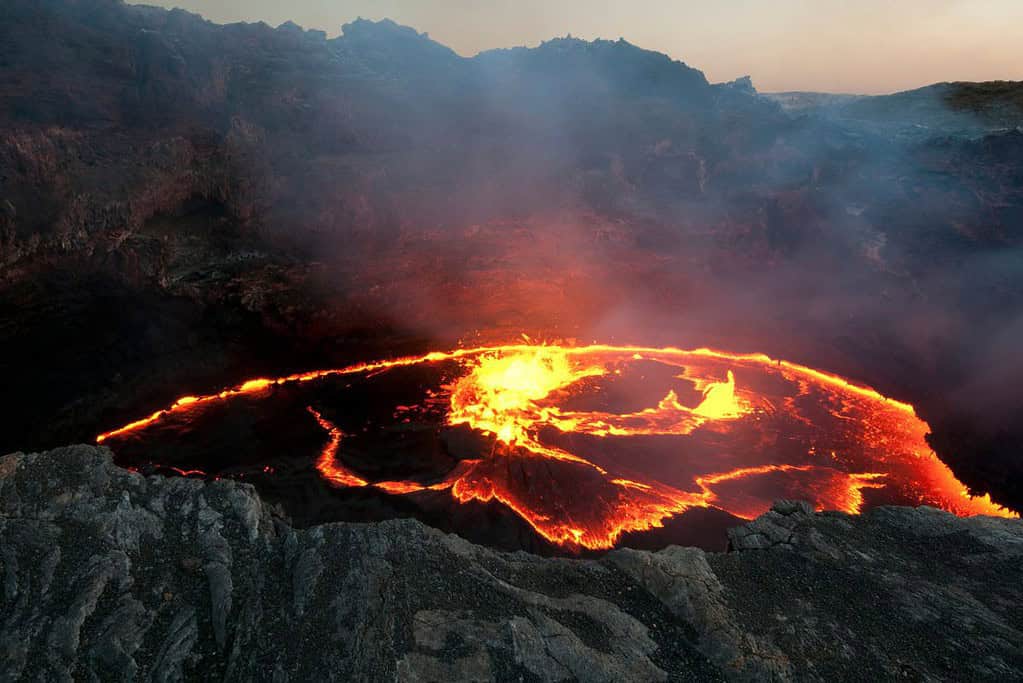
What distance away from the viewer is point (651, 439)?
1150 inches

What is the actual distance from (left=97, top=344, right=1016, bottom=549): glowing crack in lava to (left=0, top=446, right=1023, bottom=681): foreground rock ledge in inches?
266

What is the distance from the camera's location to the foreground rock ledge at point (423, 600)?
1259 centimetres

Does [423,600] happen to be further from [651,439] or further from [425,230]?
[425,230]

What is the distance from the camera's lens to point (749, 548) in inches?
696

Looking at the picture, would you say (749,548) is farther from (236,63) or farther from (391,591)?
(236,63)

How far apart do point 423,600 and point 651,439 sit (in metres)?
18.2

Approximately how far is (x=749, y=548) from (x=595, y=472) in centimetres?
926

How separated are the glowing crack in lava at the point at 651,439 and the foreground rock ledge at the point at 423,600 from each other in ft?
22.2

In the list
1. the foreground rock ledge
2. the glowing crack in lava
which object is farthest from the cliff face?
the foreground rock ledge

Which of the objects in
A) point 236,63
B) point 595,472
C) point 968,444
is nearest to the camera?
point 595,472

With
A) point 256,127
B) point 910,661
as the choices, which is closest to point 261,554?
point 910,661

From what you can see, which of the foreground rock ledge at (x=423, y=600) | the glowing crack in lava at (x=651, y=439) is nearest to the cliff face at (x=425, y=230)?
the glowing crack in lava at (x=651, y=439)

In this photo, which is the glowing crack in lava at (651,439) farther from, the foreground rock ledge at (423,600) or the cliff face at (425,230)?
the foreground rock ledge at (423,600)

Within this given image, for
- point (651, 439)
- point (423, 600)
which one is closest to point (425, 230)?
point (651, 439)
